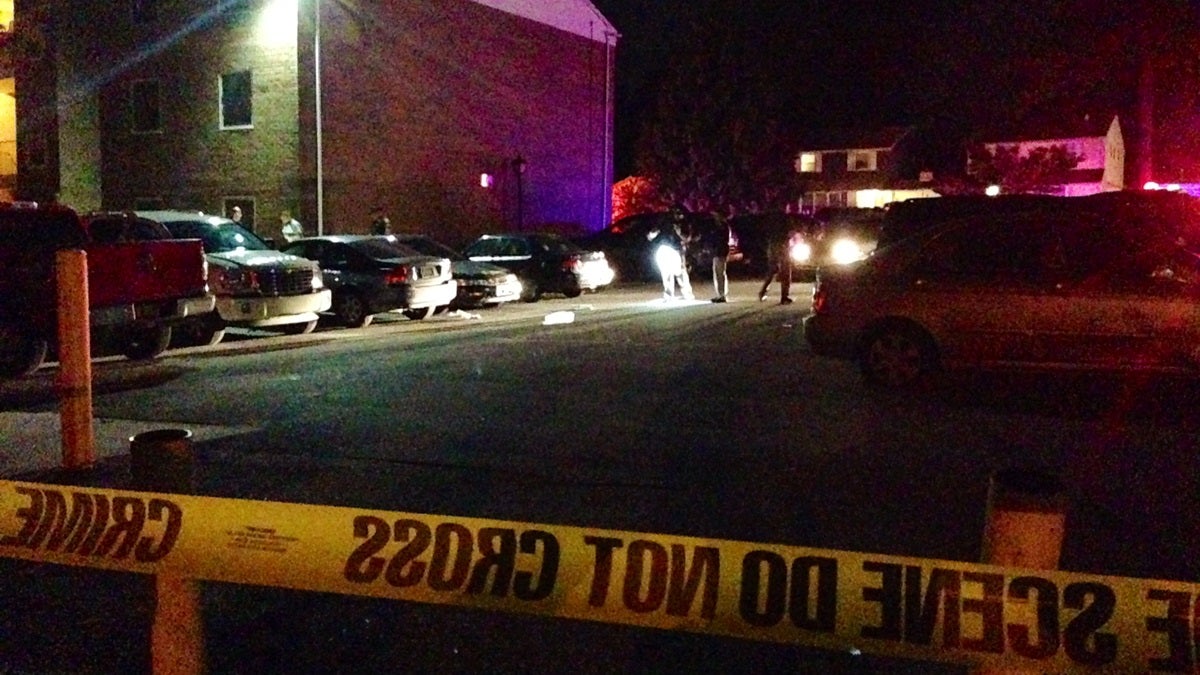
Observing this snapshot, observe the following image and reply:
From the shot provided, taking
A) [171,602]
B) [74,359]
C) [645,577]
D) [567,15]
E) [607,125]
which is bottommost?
[171,602]

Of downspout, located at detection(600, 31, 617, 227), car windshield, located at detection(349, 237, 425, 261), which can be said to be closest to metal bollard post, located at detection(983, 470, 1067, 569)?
car windshield, located at detection(349, 237, 425, 261)

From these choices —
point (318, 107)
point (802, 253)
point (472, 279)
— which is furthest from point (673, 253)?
point (318, 107)

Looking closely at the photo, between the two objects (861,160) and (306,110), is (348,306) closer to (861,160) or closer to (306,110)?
(306,110)

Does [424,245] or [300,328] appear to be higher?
[424,245]

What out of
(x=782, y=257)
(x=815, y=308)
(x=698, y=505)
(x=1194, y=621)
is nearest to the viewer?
(x=1194, y=621)

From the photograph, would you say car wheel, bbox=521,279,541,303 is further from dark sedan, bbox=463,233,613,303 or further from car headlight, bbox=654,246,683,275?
car headlight, bbox=654,246,683,275

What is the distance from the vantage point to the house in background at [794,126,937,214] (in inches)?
2589

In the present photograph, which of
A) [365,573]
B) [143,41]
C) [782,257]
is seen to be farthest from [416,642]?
[143,41]

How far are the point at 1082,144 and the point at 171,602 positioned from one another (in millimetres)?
63806

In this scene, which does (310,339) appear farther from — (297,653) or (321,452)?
(297,653)

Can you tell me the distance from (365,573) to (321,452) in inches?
196

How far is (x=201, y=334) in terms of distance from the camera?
15.4 m

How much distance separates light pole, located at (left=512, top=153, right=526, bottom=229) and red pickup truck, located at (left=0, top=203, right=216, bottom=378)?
67.8 feet

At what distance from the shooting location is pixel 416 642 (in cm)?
501
